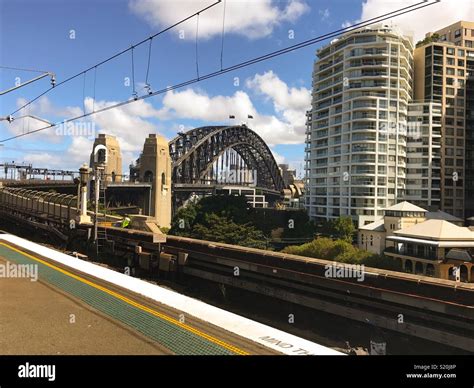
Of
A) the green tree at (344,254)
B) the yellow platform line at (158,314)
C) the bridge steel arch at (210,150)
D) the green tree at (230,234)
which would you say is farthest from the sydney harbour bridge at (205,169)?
the yellow platform line at (158,314)

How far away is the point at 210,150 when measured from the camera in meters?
156

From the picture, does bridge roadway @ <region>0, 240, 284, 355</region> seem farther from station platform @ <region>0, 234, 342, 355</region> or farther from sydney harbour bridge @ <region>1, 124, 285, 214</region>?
sydney harbour bridge @ <region>1, 124, 285, 214</region>

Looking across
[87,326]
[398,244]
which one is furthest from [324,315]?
[398,244]

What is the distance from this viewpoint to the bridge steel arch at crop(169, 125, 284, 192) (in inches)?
5664

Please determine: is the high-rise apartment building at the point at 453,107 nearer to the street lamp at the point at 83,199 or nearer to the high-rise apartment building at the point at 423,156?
the high-rise apartment building at the point at 423,156

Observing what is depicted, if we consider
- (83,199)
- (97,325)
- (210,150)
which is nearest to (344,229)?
(83,199)

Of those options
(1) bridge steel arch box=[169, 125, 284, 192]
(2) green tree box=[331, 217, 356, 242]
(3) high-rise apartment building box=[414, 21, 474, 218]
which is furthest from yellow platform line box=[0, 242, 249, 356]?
(1) bridge steel arch box=[169, 125, 284, 192]

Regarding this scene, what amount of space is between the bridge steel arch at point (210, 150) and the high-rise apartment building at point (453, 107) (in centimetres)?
8180

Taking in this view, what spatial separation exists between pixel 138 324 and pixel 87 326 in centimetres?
107

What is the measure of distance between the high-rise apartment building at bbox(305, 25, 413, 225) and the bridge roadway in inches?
2542

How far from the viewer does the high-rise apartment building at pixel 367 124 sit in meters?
72.5

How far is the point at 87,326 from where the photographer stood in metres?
8.44

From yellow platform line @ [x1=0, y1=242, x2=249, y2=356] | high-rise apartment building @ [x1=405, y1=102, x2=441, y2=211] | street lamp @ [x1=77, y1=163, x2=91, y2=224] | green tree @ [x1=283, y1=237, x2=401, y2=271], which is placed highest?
high-rise apartment building @ [x1=405, y1=102, x2=441, y2=211]
